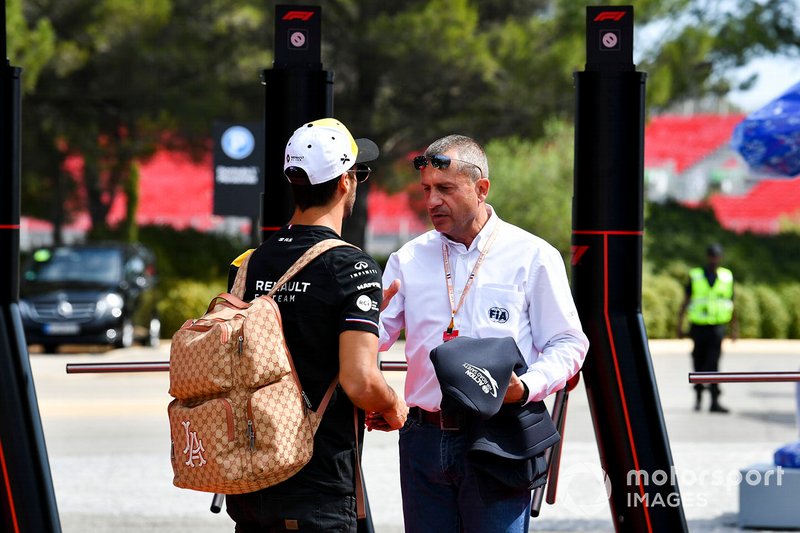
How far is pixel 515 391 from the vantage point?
4289mm

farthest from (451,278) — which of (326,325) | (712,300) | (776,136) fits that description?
(712,300)

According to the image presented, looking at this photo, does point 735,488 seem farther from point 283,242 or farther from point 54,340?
point 54,340

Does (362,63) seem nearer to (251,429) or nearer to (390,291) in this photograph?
(390,291)

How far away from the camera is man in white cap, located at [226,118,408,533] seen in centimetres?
382

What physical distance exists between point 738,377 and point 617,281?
2.17ft

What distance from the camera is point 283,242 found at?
13.1 feet

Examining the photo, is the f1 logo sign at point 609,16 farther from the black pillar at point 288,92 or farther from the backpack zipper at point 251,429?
the backpack zipper at point 251,429

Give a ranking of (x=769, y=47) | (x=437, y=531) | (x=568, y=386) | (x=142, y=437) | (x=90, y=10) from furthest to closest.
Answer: (x=769, y=47) → (x=90, y=10) → (x=142, y=437) → (x=568, y=386) → (x=437, y=531)

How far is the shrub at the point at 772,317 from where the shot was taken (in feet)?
93.3

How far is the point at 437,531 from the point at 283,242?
1.12 meters

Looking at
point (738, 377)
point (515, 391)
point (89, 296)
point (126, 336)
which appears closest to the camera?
point (515, 391)

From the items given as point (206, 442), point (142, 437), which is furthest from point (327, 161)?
point (142, 437)

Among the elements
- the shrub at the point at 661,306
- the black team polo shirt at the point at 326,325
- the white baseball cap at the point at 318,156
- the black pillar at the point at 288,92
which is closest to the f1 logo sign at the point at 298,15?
the black pillar at the point at 288,92

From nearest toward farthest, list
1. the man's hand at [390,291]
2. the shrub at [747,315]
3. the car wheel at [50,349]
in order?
the man's hand at [390,291], the car wheel at [50,349], the shrub at [747,315]
